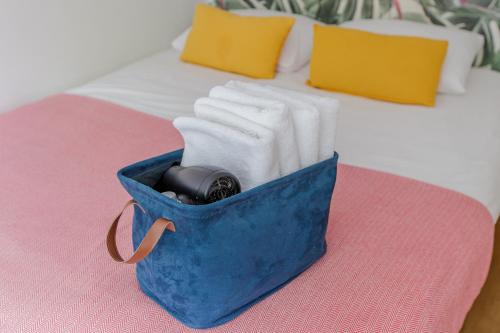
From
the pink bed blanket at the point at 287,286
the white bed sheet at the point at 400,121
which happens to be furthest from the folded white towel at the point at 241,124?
the white bed sheet at the point at 400,121

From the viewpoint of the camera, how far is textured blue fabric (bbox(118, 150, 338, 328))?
94 cm

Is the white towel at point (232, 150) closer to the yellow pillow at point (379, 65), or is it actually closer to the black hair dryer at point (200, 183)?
the black hair dryer at point (200, 183)

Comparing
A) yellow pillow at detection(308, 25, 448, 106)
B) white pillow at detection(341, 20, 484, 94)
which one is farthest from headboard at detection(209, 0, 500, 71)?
yellow pillow at detection(308, 25, 448, 106)

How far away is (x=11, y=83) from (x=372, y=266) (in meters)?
1.68

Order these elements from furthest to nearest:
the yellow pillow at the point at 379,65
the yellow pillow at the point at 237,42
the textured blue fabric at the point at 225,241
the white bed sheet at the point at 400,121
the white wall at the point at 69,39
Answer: the yellow pillow at the point at 237,42, the white wall at the point at 69,39, the yellow pillow at the point at 379,65, the white bed sheet at the point at 400,121, the textured blue fabric at the point at 225,241

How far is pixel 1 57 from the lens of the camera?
2195 mm

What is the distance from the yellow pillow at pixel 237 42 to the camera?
237 cm

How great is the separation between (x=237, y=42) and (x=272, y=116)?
145cm

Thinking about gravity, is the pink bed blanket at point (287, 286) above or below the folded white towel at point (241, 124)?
below

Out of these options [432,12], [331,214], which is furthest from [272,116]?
[432,12]

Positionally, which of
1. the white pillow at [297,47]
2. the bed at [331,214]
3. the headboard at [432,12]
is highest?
the headboard at [432,12]

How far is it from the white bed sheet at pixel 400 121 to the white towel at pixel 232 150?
70 centimetres

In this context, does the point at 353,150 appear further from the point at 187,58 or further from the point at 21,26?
the point at 21,26

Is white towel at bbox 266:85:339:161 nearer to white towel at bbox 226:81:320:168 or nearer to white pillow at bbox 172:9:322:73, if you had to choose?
white towel at bbox 226:81:320:168
